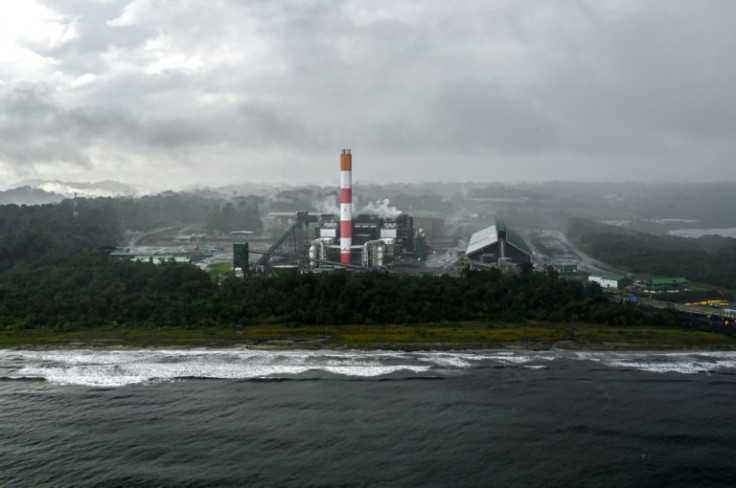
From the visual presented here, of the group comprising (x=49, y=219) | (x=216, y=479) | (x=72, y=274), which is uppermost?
(x=49, y=219)

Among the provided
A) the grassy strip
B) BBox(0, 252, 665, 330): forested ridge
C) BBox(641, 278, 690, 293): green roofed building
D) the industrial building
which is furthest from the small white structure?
the grassy strip

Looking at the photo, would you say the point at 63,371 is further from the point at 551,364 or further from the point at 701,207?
the point at 701,207

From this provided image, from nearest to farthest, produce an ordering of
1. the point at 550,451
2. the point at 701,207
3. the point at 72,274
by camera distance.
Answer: the point at 550,451 < the point at 72,274 < the point at 701,207

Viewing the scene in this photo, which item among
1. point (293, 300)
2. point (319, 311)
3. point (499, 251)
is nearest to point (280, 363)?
point (319, 311)

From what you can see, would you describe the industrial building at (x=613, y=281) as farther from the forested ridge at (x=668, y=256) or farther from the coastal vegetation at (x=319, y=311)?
the forested ridge at (x=668, y=256)

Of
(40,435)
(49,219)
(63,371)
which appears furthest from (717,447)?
(49,219)

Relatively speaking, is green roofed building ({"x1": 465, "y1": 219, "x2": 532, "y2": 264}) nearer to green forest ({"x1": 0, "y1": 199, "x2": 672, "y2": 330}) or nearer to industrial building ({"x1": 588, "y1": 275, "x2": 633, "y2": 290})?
industrial building ({"x1": 588, "y1": 275, "x2": 633, "y2": 290})
